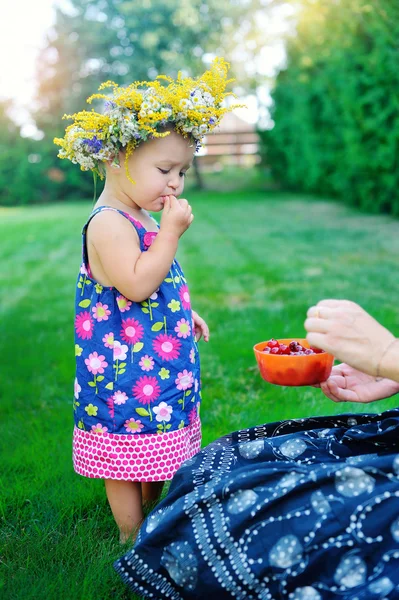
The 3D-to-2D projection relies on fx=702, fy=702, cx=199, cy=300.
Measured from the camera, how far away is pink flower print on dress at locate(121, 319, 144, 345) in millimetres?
2320

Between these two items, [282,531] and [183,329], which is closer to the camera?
[282,531]

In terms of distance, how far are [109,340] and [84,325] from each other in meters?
0.13

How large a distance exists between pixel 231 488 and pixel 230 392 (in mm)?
2201

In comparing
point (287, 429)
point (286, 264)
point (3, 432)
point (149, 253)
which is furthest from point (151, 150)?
point (286, 264)

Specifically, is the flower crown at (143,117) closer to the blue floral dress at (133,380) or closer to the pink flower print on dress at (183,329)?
the blue floral dress at (133,380)

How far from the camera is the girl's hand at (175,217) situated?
2266 mm

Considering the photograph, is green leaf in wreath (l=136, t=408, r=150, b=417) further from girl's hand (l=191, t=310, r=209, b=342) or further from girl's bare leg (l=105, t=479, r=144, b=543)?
girl's hand (l=191, t=310, r=209, b=342)

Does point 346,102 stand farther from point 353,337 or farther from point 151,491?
point 353,337

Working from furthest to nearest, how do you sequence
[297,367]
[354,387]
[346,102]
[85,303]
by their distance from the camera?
1. [346,102]
2. [85,303]
3. [354,387]
4. [297,367]

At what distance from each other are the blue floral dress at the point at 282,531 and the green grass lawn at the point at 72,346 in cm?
37

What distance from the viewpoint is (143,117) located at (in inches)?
88.3

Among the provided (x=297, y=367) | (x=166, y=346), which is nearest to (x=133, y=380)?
(x=166, y=346)

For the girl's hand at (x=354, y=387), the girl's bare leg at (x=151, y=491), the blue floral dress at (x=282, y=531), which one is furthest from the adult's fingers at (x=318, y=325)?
the girl's bare leg at (x=151, y=491)

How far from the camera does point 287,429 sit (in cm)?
227
